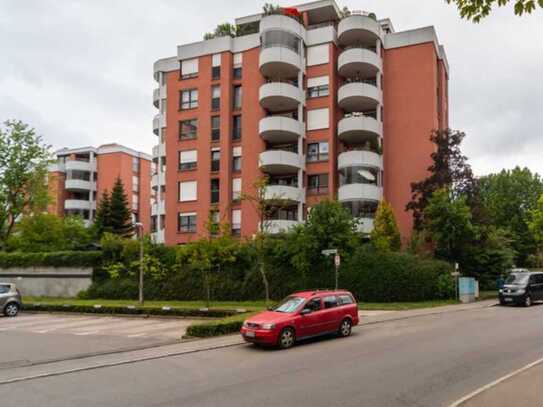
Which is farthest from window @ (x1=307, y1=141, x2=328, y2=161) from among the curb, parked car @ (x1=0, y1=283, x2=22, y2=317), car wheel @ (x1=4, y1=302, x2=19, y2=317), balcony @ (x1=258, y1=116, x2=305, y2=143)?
the curb

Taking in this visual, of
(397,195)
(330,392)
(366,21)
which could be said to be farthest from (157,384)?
(366,21)

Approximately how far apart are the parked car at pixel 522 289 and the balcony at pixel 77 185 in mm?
57065

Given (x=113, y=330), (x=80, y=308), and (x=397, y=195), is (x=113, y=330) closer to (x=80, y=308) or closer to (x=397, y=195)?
(x=80, y=308)

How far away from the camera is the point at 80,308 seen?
96.2 feet

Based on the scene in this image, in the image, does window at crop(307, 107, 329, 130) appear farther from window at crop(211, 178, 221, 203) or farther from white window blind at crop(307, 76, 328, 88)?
window at crop(211, 178, 221, 203)

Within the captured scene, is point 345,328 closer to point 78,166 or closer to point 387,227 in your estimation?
point 387,227

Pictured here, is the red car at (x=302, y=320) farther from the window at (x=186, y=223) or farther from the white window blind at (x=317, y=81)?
the white window blind at (x=317, y=81)

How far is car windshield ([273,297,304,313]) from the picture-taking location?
16.1 metres

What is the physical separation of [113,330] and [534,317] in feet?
56.2

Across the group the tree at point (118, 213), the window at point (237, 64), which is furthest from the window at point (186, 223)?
the window at point (237, 64)

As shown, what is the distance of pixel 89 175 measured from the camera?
7275 centimetres

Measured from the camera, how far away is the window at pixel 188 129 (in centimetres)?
4634

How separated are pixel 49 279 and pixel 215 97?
19944mm

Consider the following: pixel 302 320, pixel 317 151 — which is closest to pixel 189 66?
pixel 317 151
